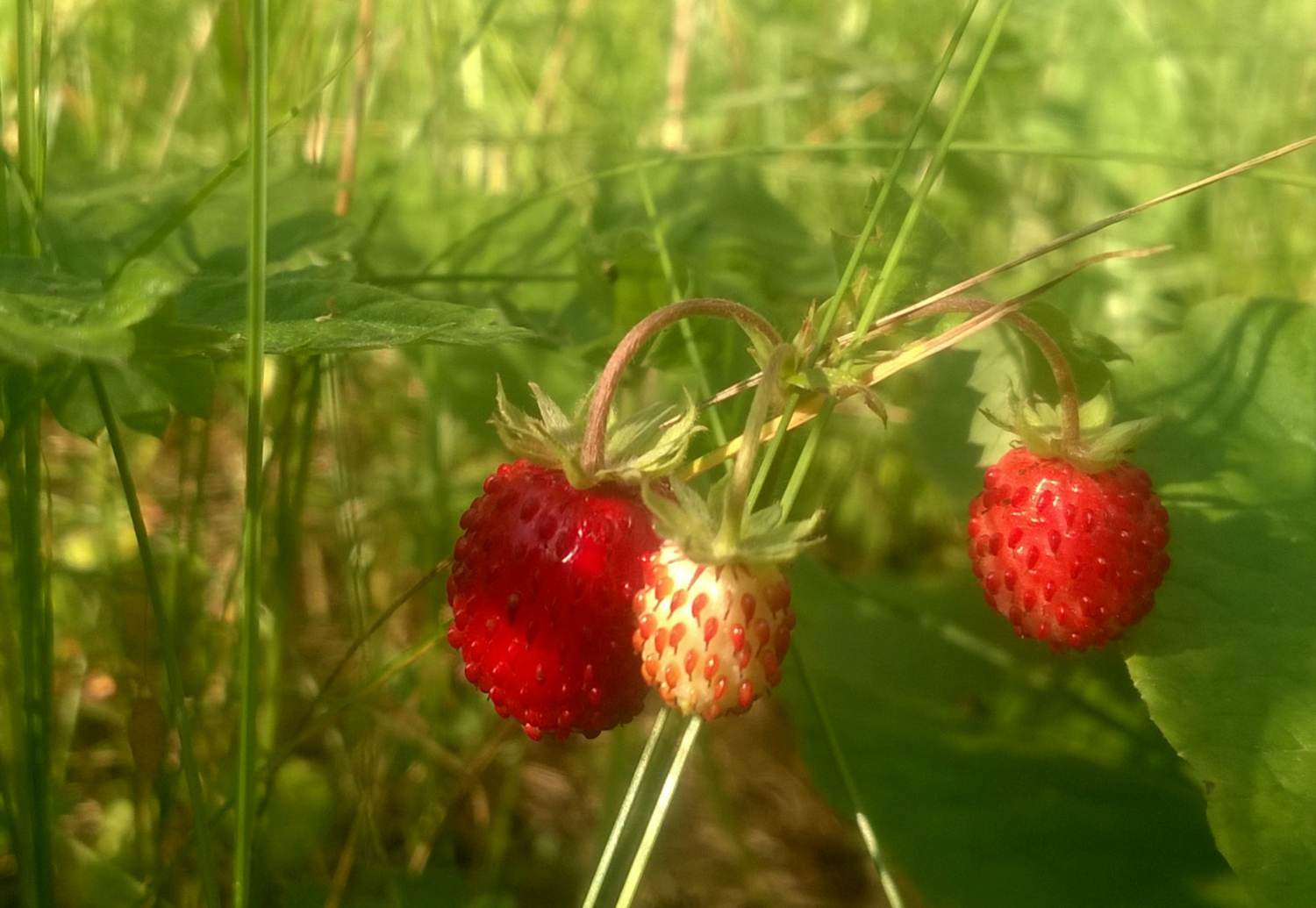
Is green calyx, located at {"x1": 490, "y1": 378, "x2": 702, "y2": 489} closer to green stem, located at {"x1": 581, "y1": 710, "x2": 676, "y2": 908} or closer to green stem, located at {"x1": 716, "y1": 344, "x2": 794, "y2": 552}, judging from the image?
green stem, located at {"x1": 716, "y1": 344, "x2": 794, "y2": 552}

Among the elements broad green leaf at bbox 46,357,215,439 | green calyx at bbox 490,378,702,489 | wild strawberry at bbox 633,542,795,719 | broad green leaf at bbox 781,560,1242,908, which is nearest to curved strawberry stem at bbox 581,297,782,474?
green calyx at bbox 490,378,702,489

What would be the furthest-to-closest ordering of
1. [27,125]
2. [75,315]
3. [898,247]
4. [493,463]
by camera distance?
[493,463], [27,125], [898,247], [75,315]

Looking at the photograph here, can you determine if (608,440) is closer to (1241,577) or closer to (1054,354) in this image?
(1054,354)

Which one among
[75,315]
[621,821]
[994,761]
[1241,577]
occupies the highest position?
[75,315]

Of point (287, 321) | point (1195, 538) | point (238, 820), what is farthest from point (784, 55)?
point (238, 820)

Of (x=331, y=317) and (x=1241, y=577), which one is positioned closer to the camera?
(x=331, y=317)

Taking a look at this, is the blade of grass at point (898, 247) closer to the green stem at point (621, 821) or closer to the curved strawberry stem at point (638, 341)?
the curved strawberry stem at point (638, 341)

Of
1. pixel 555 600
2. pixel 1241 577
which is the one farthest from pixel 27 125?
pixel 1241 577

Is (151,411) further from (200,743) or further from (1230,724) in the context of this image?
(1230,724)

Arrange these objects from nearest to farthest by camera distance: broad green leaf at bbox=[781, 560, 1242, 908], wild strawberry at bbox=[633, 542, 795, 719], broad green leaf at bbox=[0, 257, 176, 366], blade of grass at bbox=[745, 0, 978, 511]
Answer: broad green leaf at bbox=[0, 257, 176, 366] < wild strawberry at bbox=[633, 542, 795, 719] < blade of grass at bbox=[745, 0, 978, 511] < broad green leaf at bbox=[781, 560, 1242, 908]
